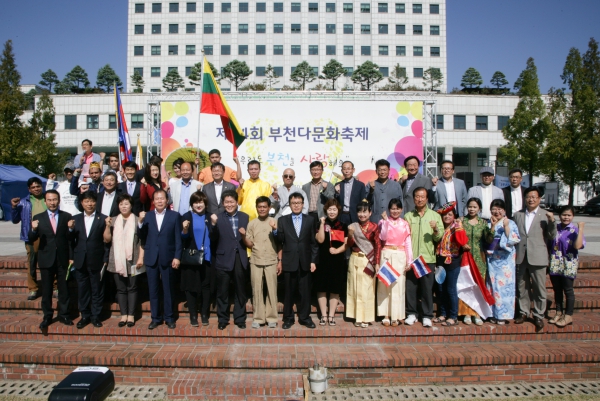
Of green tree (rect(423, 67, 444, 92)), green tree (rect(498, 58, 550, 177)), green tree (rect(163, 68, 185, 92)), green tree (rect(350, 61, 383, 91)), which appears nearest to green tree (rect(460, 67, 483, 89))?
green tree (rect(423, 67, 444, 92))

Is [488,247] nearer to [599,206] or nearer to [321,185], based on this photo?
[321,185]

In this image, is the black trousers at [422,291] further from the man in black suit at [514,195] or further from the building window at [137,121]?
the building window at [137,121]

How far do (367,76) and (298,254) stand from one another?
39.8 metres

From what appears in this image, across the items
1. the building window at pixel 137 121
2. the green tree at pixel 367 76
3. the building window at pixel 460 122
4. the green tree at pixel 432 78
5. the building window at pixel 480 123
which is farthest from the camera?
the green tree at pixel 432 78

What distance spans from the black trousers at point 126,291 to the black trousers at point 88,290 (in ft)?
0.83

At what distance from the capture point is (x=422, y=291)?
5137 mm

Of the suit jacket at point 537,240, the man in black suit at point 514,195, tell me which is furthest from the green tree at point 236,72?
the suit jacket at point 537,240

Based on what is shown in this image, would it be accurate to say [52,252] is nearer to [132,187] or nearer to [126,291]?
[126,291]

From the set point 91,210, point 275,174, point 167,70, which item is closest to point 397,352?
point 91,210

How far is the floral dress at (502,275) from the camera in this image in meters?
5.07

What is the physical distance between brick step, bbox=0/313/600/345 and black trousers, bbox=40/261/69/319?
20 centimetres

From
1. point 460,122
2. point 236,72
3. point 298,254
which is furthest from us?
point 236,72

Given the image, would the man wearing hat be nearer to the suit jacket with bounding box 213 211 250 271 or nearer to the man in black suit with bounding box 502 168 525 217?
the man in black suit with bounding box 502 168 525 217

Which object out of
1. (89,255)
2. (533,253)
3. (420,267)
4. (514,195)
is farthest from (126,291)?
(514,195)
